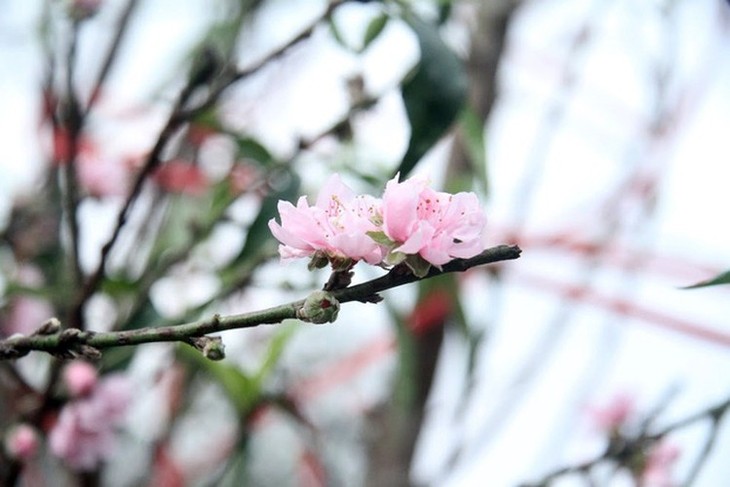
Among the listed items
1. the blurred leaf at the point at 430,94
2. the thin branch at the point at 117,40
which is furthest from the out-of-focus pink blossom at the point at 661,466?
the thin branch at the point at 117,40

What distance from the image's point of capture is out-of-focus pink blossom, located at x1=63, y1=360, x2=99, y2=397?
593 mm

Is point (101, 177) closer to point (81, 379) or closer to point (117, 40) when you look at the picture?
point (117, 40)

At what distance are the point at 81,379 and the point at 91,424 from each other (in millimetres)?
30

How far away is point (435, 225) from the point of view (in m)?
0.26

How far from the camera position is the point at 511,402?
0.94 metres

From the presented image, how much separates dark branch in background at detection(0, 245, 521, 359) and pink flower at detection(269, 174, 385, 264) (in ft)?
0.04

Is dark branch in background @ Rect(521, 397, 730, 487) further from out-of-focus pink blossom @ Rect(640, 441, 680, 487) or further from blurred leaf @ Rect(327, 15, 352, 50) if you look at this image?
blurred leaf @ Rect(327, 15, 352, 50)

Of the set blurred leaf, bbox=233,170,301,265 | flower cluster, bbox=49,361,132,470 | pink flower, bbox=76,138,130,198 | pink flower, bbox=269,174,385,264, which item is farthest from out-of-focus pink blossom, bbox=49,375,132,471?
pink flower, bbox=269,174,385,264

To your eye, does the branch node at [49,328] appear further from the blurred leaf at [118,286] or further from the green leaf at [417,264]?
the blurred leaf at [118,286]

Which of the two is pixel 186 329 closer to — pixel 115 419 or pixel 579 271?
pixel 115 419

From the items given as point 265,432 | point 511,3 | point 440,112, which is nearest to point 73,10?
point 440,112

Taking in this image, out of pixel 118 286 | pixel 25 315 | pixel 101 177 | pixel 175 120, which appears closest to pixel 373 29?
pixel 175 120

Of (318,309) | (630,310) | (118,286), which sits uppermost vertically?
(318,309)

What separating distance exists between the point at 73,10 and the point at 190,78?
0.11 m
